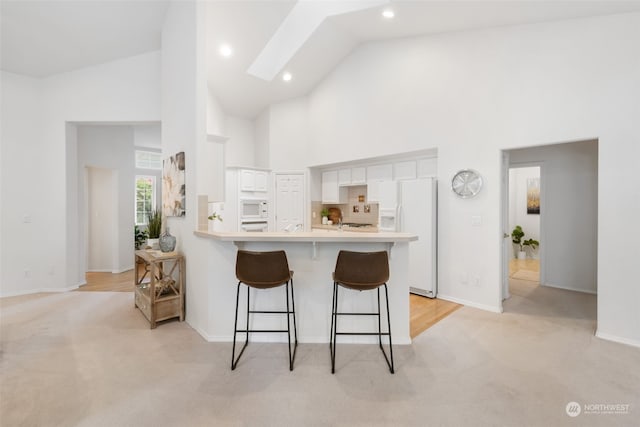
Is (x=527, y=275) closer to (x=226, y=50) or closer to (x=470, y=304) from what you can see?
(x=470, y=304)

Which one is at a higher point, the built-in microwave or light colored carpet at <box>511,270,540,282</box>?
the built-in microwave

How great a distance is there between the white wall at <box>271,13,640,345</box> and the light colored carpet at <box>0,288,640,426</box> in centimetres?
90

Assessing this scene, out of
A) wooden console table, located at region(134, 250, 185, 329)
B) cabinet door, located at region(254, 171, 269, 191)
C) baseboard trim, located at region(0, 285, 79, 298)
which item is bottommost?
baseboard trim, located at region(0, 285, 79, 298)

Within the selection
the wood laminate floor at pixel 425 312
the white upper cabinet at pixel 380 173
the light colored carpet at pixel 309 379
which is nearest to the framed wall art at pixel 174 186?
the light colored carpet at pixel 309 379

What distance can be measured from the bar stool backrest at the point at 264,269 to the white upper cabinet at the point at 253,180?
12.7 feet

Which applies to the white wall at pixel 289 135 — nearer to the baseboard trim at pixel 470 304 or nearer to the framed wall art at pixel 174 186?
the framed wall art at pixel 174 186

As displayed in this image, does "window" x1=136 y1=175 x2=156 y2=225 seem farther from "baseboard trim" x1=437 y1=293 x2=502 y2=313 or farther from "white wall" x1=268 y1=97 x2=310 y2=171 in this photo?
"baseboard trim" x1=437 y1=293 x2=502 y2=313

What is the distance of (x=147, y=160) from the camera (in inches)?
306

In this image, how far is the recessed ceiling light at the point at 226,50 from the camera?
4.47m

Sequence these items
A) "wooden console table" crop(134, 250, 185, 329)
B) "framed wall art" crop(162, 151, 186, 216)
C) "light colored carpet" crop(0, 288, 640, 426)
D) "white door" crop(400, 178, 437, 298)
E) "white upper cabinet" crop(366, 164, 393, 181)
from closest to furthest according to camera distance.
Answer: "light colored carpet" crop(0, 288, 640, 426) → "wooden console table" crop(134, 250, 185, 329) → "framed wall art" crop(162, 151, 186, 216) → "white door" crop(400, 178, 437, 298) → "white upper cabinet" crop(366, 164, 393, 181)

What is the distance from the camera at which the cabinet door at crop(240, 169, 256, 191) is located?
6.07 metres

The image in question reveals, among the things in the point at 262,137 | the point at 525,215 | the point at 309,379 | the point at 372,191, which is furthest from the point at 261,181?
the point at 525,215

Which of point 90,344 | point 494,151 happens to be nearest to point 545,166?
point 494,151

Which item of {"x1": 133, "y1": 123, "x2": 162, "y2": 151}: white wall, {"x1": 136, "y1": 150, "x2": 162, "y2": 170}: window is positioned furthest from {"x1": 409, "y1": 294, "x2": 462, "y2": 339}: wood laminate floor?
{"x1": 136, "y1": 150, "x2": 162, "y2": 170}: window
